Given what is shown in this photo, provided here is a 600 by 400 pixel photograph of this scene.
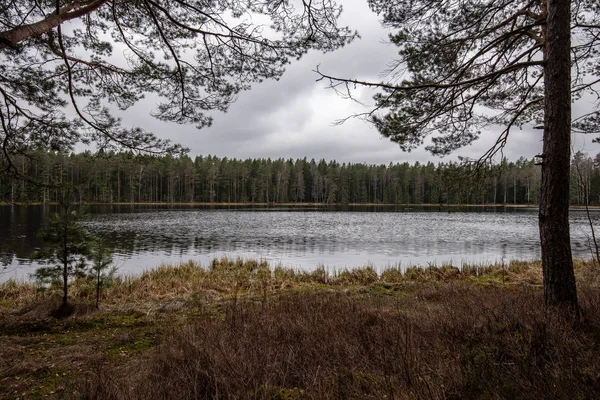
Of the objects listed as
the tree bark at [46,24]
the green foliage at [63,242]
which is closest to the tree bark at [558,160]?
the tree bark at [46,24]

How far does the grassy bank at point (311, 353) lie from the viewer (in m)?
2.45

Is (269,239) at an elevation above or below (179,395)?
below

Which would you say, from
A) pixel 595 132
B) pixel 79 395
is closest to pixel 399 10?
pixel 595 132

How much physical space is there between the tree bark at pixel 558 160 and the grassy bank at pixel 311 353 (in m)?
0.40

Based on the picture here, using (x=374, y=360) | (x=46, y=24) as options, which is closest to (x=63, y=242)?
(x=46, y=24)

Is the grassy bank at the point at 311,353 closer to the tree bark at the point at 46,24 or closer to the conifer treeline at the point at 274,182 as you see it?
the tree bark at the point at 46,24

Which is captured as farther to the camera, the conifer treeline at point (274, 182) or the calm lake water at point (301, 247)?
the conifer treeline at point (274, 182)

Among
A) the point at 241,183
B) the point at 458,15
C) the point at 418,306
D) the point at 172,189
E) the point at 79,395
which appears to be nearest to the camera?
the point at 79,395

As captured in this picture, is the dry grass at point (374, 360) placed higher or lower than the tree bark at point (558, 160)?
lower

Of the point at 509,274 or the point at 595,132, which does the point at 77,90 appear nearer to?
the point at 595,132

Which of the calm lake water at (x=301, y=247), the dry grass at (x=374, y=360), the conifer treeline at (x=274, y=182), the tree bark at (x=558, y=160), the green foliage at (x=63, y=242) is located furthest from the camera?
the conifer treeline at (x=274, y=182)

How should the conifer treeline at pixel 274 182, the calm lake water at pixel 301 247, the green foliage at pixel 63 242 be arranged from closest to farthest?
the green foliage at pixel 63 242 < the calm lake water at pixel 301 247 < the conifer treeline at pixel 274 182

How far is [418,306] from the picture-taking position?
5648mm

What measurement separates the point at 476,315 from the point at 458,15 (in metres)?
5.29
